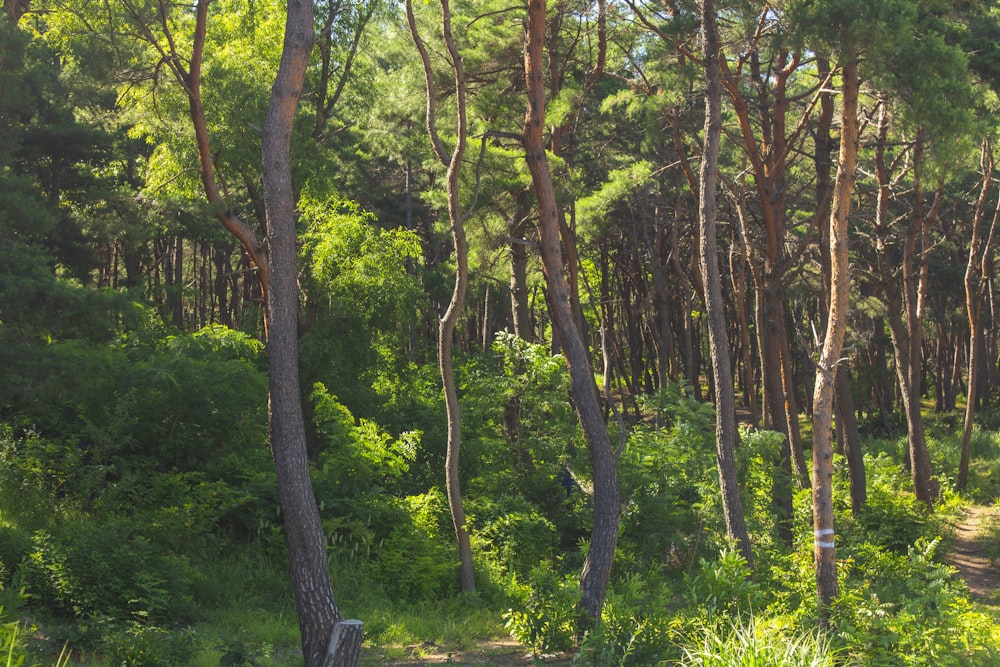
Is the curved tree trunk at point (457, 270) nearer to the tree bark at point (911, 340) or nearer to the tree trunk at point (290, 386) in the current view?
the tree trunk at point (290, 386)

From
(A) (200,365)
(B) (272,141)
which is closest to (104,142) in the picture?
(A) (200,365)

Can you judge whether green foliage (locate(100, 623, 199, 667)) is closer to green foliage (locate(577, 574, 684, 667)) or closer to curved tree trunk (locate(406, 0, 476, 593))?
green foliage (locate(577, 574, 684, 667))

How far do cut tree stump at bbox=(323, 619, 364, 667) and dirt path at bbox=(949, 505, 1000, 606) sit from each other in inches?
A: 494

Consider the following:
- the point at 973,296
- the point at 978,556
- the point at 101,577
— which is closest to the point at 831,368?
the point at 101,577

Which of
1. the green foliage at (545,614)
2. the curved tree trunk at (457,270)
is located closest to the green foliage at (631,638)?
the green foliage at (545,614)

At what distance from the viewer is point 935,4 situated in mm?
12016

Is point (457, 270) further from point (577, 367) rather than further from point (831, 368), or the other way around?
point (831, 368)

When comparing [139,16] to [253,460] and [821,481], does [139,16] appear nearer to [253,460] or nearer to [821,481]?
[253,460]

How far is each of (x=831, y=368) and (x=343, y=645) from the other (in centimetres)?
692

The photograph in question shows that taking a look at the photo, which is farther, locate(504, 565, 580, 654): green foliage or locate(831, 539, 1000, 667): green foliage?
locate(504, 565, 580, 654): green foliage

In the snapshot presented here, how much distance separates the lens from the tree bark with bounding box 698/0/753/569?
479 inches

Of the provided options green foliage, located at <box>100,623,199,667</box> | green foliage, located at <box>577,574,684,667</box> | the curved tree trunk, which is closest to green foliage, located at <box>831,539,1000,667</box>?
green foliage, located at <box>577,574,684,667</box>

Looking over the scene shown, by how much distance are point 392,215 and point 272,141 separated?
19.7 m

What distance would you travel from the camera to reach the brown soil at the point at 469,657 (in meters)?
9.73
